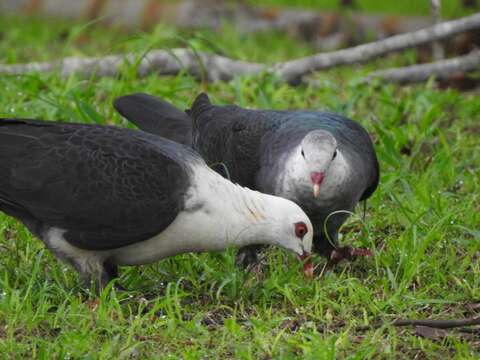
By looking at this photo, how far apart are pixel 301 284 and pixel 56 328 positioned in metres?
1.15

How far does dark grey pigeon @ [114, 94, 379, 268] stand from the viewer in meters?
4.86

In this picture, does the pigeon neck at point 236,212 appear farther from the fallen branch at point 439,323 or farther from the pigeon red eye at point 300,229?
the fallen branch at point 439,323

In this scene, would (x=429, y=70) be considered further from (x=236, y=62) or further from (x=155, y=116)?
(x=155, y=116)

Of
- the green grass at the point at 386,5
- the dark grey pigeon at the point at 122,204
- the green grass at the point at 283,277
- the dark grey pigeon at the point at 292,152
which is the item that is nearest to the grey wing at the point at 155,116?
the dark grey pigeon at the point at 292,152

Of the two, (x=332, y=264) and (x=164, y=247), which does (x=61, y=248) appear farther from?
(x=332, y=264)

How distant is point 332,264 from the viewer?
517 cm

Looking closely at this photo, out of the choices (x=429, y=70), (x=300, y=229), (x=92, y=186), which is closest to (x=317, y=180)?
(x=300, y=229)

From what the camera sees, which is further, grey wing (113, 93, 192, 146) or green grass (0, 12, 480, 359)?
grey wing (113, 93, 192, 146)

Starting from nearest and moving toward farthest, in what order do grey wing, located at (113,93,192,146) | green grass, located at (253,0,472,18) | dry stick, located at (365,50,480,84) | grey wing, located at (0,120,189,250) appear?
grey wing, located at (0,120,189,250), grey wing, located at (113,93,192,146), dry stick, located at (365,50,480,84), green grass, located at (253,0,472,18)

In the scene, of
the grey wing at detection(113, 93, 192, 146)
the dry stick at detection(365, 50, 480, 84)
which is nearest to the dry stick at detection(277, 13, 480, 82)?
the dry stick at detection(365, 50, 480, 84)

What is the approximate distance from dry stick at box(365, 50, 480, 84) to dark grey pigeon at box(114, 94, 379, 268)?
88.2 inches

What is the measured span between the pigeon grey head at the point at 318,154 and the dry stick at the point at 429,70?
2.90 metres

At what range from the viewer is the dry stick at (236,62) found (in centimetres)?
729

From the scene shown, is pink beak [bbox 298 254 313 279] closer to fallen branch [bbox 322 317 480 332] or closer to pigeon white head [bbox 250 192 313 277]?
pigeon white head [bbox 250 192 313 277]
